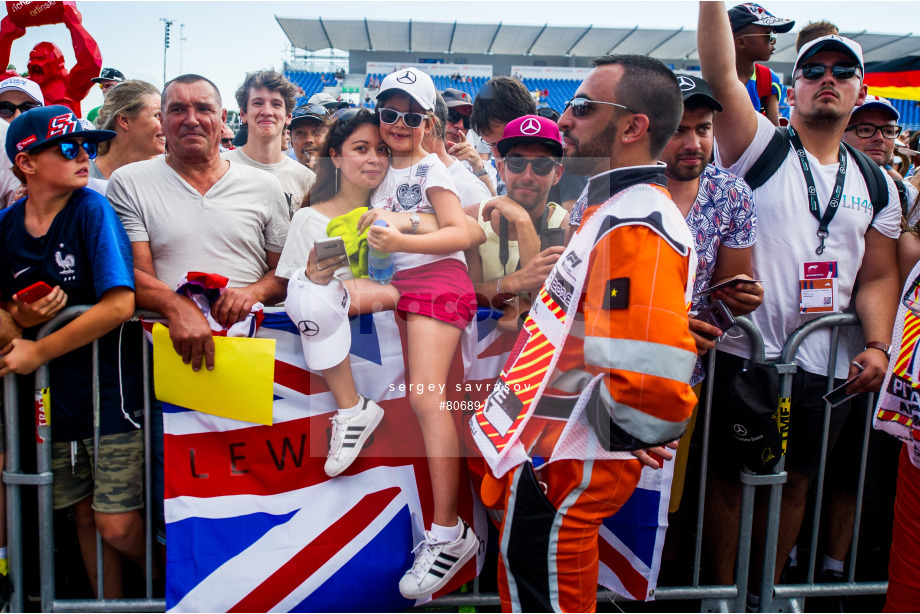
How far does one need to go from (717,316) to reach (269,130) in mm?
3339

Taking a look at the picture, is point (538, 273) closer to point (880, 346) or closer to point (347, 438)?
point (347, 438)

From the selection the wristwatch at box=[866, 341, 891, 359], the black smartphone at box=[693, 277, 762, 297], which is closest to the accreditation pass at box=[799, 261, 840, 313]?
the wristwatch at box=[866, 341, 891, 359]

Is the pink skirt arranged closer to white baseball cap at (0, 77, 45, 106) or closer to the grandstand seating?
white baseball cap at (0, 77, 45, 106)

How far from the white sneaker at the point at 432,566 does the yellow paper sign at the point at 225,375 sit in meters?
0.82

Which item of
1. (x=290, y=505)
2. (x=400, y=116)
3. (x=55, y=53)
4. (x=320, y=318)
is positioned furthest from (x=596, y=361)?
(x=55, y=53)

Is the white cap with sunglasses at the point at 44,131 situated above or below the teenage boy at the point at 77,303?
above

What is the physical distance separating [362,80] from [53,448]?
3165 cm

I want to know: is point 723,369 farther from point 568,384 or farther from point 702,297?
point 568,384

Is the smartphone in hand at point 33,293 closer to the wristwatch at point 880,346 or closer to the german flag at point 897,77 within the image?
the wristwatch at point 880,346

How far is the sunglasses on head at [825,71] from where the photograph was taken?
2686 mm

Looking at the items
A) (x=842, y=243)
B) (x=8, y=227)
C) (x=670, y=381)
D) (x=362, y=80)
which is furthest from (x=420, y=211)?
(x=362, y=80)

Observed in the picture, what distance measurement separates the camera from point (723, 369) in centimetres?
265

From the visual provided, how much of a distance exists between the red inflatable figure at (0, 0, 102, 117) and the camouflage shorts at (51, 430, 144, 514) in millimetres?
2868

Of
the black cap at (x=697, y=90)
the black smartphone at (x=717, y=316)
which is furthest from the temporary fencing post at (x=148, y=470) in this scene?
the black cap at (x=697, y=90)
